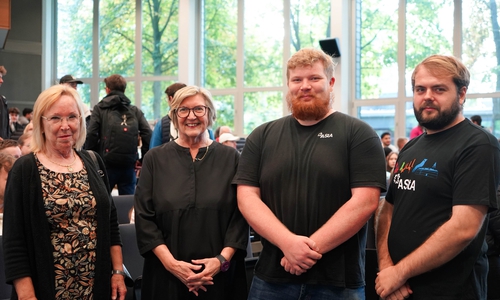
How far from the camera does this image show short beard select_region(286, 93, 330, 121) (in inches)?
93.9

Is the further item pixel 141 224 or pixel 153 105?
pixel 153 105

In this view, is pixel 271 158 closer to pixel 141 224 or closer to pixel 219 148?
pixel 219 148

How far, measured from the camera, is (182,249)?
257 centimetres

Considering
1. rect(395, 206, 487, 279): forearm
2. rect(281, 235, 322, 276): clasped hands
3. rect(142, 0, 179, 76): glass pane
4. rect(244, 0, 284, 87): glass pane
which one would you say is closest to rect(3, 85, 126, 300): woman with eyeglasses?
rect(281, 235, 322, 276): clasped hands

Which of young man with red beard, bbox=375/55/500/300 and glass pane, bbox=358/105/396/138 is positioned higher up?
glass pane, bbox=358/105/396/138

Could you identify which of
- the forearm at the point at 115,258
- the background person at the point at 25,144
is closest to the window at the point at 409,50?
the background person at the point at 25,144

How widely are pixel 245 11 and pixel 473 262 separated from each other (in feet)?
39.6

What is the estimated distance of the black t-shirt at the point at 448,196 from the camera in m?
2.02

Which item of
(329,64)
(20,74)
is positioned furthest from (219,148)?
(20,74)

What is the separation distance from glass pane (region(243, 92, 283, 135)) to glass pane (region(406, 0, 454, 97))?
297 cm

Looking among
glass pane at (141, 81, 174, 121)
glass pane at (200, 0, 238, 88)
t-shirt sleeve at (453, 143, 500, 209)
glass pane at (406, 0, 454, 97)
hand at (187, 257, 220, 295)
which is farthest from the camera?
glass pane at (141, 81, 174, 121)

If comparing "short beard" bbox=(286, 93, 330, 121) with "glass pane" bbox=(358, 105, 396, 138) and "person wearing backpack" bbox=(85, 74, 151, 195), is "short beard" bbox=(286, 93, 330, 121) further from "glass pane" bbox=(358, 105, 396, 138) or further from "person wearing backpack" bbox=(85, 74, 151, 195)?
"glass pane" bbox=(358, 105, 396, 138)

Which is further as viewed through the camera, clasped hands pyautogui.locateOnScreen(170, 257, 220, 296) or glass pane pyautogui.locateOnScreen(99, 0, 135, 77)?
glass pane pyautogui.locateOnScreen(99, 0, 135, 77)

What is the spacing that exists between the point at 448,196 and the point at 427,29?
34.2 feet
